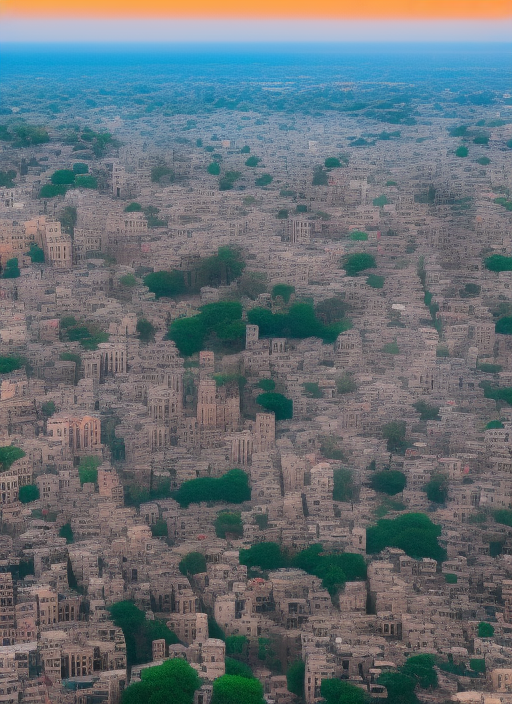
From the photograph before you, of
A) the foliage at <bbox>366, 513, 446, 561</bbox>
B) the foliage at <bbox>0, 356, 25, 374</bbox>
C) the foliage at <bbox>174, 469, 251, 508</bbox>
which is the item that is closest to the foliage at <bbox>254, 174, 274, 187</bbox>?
the foliage at <bbox>0, 356, 25, 374</bbox>

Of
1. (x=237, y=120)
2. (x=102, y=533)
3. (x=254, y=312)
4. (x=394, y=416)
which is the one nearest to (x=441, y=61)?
(x=237, y=120)

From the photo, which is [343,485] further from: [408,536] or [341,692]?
[341,692]

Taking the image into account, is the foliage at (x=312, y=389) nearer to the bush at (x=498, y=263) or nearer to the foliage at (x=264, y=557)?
the foliage at (x=264, y=557)

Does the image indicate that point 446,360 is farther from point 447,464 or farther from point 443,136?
point 443,136

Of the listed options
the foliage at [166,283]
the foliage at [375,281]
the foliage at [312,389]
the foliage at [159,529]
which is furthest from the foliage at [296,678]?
the foliage at [375,281]

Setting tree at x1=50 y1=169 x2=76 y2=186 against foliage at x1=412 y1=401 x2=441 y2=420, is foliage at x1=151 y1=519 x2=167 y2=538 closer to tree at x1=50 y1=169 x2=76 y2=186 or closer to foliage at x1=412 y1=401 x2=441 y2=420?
foliage at x1=412 y1=401 x2=441 y2=420
